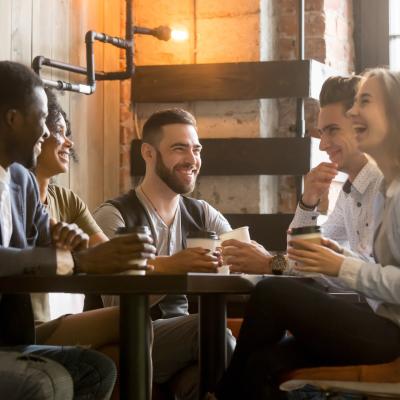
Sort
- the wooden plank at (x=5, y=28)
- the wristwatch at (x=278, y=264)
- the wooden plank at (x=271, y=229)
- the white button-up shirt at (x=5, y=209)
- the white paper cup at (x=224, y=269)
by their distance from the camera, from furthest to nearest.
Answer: the wooden plank at (x=271, y=229) < the wooden plank at (x=5, y=28) < the wristwatch at (x=278, y=264) < the white paper cup at (x=224, y=269) < the white button-up shirt at (x=5, y=209)

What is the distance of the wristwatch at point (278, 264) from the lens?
9.07 feet

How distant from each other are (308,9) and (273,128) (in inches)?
23.1

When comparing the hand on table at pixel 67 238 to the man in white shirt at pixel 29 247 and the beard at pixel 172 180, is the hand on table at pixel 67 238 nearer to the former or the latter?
the man in white shirt at pixel 29 247

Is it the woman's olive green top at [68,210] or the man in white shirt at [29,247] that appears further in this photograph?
the woman's olive green top at [68,210]

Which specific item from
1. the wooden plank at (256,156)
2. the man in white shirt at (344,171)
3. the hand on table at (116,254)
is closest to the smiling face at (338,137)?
the man in white shirt at (344,171)

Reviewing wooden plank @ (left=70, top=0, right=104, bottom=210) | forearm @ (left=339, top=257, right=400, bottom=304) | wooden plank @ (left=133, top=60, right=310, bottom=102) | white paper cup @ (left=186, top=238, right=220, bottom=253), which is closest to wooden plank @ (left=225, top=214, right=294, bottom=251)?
wooden plank @ (left=133, top=60, right=310, bottom=102)

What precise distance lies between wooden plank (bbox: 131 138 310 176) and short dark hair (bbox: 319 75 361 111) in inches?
38.1

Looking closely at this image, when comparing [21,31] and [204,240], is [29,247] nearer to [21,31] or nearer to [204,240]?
[204,240]

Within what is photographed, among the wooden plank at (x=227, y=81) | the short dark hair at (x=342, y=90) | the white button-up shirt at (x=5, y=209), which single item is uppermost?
the wooden plank at (x=227, y=81)

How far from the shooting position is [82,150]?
4.04 meters

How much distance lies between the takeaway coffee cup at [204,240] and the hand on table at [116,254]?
1.31 feet

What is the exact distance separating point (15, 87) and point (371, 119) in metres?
0.89

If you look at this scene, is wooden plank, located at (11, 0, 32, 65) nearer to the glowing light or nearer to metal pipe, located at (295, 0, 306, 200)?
the glowing light

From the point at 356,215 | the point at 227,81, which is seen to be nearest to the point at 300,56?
the point at 227,81
